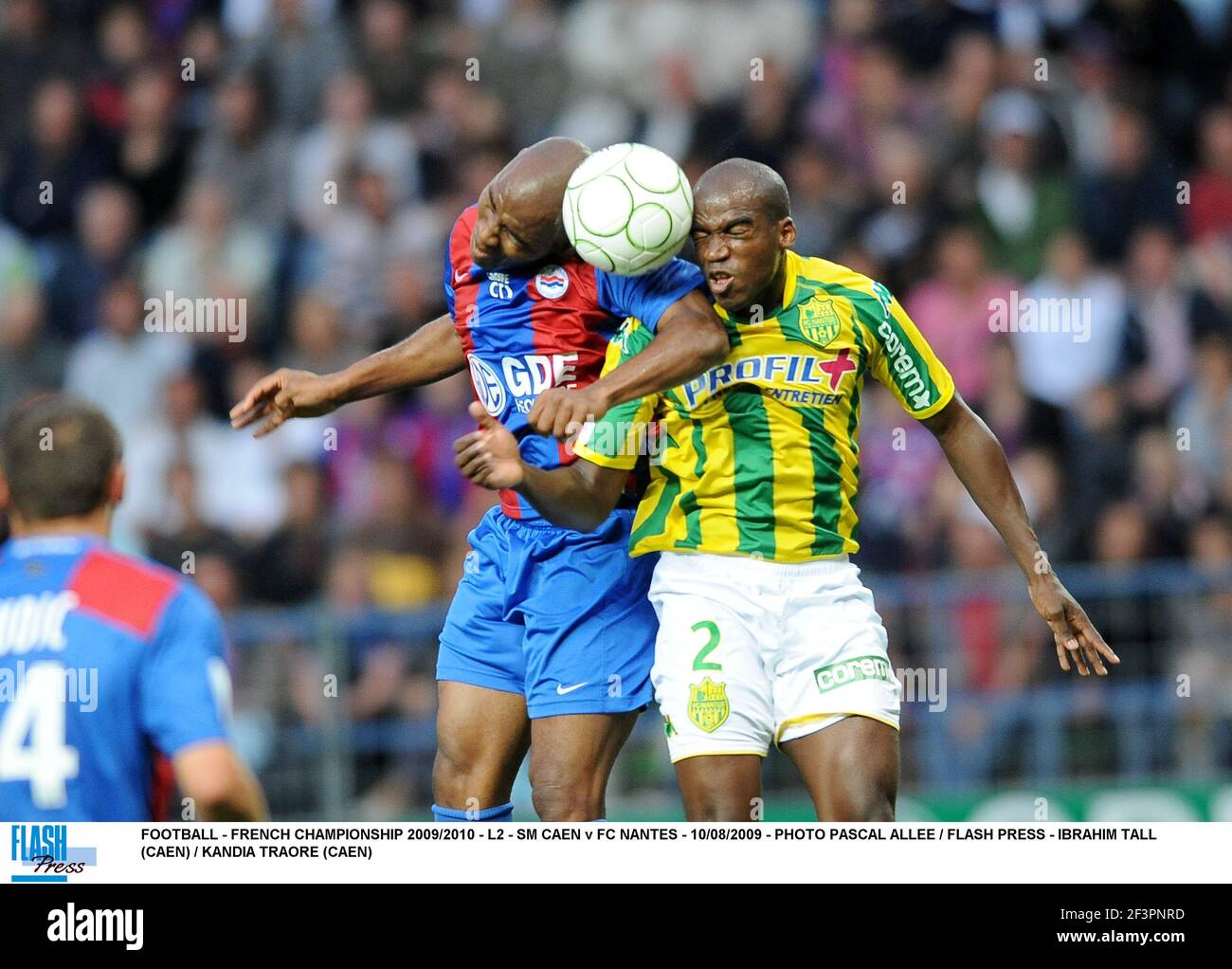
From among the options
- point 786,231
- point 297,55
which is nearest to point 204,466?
point 297,55

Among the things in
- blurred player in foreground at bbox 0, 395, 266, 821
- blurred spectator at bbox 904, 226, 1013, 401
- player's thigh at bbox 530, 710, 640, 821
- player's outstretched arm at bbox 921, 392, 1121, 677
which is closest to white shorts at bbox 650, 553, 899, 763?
player's thigh at bbox 530, 710, 640, 821

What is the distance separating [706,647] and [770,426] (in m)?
0.74

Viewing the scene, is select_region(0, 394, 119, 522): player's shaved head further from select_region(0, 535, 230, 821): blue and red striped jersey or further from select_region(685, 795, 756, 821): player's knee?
select_region(685, 795, 756, 821): player's knee

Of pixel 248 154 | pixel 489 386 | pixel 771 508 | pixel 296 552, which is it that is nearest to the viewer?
pixel 771 508

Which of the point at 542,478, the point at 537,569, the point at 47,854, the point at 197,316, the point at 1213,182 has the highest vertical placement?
the point at 1213,182

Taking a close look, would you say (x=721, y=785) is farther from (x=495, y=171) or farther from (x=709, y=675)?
(x=495, y=171)

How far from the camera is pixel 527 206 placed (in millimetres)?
5578

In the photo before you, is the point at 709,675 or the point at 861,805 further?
the point at 709,675

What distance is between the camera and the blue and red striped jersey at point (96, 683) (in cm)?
433

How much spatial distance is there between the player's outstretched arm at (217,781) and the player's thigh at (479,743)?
5.42ft

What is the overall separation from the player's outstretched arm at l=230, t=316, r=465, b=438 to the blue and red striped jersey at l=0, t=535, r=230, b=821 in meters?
1.80

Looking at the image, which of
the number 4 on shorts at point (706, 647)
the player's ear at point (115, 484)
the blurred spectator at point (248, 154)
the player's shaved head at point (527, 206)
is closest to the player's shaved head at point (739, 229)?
the player's shaved head at point (527, 206)

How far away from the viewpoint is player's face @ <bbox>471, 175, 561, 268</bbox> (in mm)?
5594

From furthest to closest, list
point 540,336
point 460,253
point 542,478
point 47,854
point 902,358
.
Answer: point 460,253 < point 540,336 < point 902,358 < point 542,478 < point 47,854
